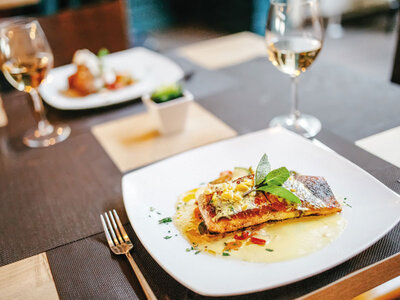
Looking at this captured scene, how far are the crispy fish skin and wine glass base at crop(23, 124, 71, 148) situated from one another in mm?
731

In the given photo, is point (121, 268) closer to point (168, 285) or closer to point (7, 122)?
point (168, 285)

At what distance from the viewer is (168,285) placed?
0.73 meters

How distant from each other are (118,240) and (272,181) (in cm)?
35

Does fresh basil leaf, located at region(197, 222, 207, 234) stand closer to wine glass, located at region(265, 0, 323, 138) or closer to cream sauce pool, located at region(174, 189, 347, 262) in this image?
cream sauce pool, located at region(174, 189, 347, 262)

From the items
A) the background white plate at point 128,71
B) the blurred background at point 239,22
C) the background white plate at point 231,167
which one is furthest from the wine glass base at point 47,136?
the blurred background at point 239,22

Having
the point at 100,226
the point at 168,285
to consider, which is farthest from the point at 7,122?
the point at 168,285

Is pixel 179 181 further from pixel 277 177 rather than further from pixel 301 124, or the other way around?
pixel 301 124

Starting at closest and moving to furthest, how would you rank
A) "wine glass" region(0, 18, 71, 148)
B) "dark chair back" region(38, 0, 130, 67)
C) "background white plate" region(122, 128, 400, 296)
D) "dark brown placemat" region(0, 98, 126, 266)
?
"background white plate" region(122, 128, 400, 296) < "dark brown placemat" region(0, 98, 126, 266) < "wine glass" region(0, 18, 71, 148) < "dark chair back" region(38, 0, 130, 67)

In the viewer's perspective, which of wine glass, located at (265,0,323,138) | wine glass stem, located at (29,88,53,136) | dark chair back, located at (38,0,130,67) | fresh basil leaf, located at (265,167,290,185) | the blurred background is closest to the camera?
fresh basil leaf, located at (265,167,290,185)

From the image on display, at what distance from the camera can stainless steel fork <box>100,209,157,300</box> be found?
73 cm

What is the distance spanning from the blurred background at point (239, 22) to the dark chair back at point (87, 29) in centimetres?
125

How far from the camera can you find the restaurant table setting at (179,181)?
711mm

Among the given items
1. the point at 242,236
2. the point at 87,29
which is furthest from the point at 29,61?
the point at 87,29

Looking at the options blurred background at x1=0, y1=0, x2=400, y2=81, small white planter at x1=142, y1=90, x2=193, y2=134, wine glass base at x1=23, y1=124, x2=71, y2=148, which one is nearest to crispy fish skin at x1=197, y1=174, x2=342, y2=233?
small white planter at x1=142, y1=90, x2=193, y2=134
